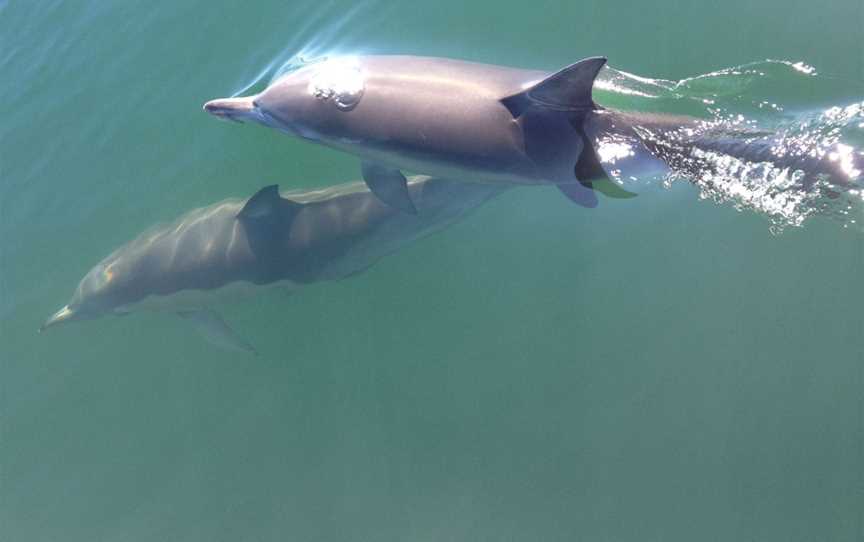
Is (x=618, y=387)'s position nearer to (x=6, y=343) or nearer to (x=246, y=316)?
(x=246, y=316)

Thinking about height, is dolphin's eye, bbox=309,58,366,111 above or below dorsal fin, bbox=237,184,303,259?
above

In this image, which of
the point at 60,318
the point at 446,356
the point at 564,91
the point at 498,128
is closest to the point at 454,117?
the point at 498,128

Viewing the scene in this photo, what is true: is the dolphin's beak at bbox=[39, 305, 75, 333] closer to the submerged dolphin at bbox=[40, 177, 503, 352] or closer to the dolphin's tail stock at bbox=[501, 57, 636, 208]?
the submerged dolphin at bbox=[40, 177, 503, 352]

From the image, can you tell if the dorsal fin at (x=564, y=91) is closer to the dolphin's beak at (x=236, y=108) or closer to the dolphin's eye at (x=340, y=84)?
the dolphin's eye at (x=340, y=84)

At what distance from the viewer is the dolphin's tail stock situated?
5.56 m

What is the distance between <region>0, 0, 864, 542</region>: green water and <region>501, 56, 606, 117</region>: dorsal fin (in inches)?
53.0

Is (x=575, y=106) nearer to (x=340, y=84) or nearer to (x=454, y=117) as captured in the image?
(x=454, y=117)

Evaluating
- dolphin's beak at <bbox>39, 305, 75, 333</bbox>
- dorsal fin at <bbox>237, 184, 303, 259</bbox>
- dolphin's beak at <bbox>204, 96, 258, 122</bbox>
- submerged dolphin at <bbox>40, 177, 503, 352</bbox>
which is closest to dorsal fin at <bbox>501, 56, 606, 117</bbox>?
submerged dolphin at <bbox>40, 177, 503, 352</bbox>

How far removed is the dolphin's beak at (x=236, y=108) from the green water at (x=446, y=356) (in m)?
1.12

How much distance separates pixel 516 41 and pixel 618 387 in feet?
13.7

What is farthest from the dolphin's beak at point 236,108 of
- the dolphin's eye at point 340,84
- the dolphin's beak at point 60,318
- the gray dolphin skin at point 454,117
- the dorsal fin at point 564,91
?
the dolphin's beak at point 60,318

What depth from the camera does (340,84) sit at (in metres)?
6.50

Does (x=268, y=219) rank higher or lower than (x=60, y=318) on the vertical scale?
higher

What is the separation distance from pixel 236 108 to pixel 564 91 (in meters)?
3.21
